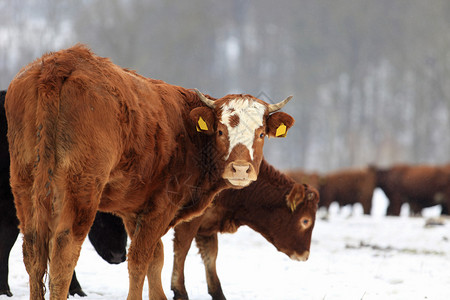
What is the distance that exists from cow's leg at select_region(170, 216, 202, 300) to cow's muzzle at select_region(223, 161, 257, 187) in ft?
4.95

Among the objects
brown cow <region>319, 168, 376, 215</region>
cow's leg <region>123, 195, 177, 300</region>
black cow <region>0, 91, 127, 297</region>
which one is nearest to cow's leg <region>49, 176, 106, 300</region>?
cow's leg <region>123, 195, 177, 300</region>

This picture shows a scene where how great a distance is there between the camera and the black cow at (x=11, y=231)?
18.1ft

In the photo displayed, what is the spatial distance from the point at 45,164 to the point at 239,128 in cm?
189

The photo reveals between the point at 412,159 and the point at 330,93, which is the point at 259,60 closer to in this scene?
the point at 330,93

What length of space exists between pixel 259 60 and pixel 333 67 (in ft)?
19.1

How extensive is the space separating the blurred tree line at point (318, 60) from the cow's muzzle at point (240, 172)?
103 ft

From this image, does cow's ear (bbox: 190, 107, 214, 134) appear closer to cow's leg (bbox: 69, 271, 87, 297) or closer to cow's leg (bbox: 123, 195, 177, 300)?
cow's leg (bbox: 123, 195, 177, 300)

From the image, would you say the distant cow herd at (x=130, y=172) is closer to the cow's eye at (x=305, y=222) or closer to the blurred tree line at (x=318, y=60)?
the cow's eye at (x=305, y=222)

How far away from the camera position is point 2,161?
5449 millimetres

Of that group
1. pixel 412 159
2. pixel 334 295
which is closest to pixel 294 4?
pixel 412 159

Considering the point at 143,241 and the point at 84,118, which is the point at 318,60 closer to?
the point at 143,241

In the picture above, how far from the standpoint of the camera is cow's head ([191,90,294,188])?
4.72 metres

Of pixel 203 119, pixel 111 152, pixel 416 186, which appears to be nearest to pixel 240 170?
pixel 203 119

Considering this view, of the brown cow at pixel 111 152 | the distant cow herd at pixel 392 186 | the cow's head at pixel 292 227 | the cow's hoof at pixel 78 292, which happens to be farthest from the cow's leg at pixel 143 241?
the distant cow herd at pixel 392 186
